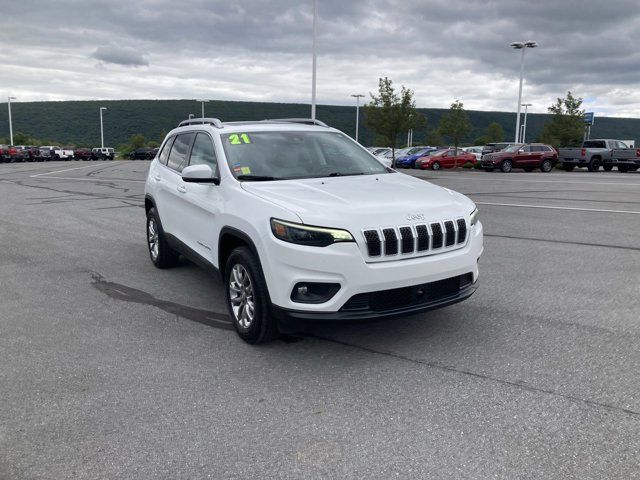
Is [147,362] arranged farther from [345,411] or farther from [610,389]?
[610,389]

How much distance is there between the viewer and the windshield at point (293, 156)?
16.3 ft

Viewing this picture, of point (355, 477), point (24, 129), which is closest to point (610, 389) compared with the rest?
point (355, 477)

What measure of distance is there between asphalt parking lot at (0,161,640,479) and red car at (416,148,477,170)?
31.5 meters

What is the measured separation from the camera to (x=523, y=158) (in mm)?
32812

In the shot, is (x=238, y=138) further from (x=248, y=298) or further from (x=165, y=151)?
(x=165, y=151)

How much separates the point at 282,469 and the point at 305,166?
2.97 meters

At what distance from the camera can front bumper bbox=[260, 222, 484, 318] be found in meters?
3.83

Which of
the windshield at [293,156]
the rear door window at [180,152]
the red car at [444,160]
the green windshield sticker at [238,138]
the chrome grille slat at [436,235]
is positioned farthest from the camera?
the red car at [444,160]

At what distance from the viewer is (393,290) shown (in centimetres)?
397

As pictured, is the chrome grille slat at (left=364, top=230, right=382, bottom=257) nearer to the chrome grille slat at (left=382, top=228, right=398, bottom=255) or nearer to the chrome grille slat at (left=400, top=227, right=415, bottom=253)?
the chrome grille slat at (left=382, top=228, right=398, bottom=255)

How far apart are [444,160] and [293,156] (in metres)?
33.7

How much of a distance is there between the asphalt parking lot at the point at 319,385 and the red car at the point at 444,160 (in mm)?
31464

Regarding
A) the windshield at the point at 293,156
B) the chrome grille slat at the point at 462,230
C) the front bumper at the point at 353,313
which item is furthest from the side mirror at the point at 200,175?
the chrome grille slat at the point at 462,230

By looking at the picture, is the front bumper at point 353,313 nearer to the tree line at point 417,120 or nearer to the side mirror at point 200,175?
the side mirror at point 200,175
